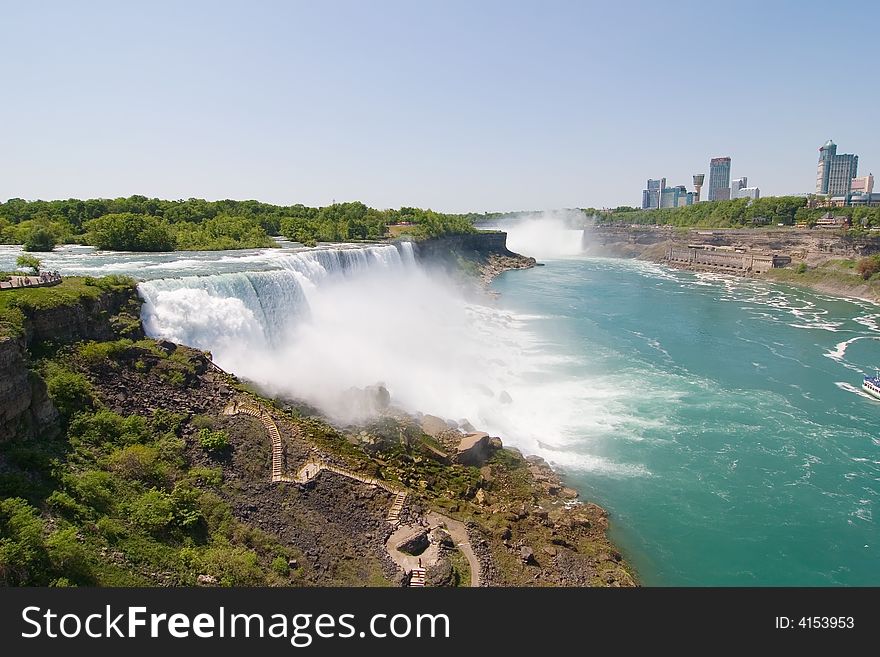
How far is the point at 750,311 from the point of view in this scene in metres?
52.4

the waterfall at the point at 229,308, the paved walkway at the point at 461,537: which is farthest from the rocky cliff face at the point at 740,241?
the paved walkway at the point at 461,537

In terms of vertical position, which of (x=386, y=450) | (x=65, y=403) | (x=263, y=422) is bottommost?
(x=386, y=450)

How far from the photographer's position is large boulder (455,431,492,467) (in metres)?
20.0

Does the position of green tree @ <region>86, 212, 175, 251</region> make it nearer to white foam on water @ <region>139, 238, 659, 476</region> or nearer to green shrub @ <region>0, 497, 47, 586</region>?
white foam on water @ <region>139, 238, 659, 476</region>

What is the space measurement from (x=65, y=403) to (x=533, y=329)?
33.1m

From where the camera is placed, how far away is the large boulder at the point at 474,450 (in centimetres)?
2001

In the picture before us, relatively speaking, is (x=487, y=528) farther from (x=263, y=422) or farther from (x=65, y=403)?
(x=65, y=403)

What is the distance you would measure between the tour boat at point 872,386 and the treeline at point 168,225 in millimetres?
44791

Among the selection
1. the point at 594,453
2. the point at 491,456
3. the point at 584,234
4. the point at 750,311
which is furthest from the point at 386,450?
the point at 584,234

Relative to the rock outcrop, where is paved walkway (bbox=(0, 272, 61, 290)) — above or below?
above

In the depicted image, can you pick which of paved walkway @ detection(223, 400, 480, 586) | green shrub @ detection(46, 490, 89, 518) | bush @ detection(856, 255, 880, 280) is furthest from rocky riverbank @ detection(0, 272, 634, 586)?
bush @ detection(856, 255, 880, 280)

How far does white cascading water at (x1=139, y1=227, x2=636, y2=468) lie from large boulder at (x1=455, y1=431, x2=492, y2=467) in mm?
2558

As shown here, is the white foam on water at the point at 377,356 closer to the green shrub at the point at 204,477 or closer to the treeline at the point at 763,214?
the green shrub at the point at 204,477

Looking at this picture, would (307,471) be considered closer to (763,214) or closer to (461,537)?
(461,537)
